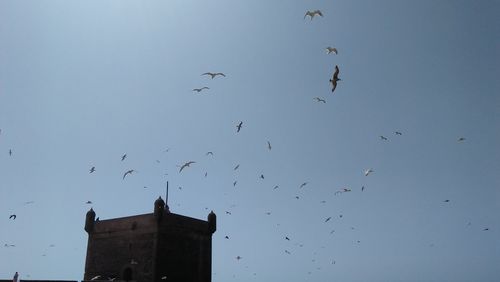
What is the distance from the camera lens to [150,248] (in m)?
29.7

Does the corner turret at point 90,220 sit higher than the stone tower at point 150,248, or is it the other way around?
the corner turret at point 90,220

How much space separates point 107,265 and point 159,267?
4973 millimetres

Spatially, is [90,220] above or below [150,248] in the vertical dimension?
above

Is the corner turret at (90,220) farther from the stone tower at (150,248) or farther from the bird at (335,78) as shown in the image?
the bird at (335,78)

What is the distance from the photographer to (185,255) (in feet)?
104

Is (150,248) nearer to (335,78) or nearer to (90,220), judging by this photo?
(90,220)

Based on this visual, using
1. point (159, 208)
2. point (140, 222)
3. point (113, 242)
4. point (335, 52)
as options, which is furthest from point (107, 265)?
point (335, 52)

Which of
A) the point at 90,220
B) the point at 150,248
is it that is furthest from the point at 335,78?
the point at 90,220

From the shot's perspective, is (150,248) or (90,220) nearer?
(150,248)

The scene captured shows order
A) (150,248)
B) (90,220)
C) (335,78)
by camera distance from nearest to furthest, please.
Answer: (335,78) → (150,248) → (90,220)

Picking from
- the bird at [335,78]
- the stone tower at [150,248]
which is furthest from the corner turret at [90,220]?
the bird at [335,78]

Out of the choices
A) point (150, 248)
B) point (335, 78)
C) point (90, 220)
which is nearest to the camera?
point (335, 78)

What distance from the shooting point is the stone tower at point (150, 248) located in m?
29.7

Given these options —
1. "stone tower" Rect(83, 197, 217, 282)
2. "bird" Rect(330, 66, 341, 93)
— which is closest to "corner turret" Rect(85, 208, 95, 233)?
"stone tower" Rect(83, 197, 217, 282)
